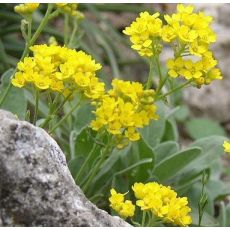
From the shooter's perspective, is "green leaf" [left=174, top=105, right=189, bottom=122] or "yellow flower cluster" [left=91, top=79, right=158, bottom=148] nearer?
"yellow flower cluster" [left=91, top=79, right=158, bottom=148]

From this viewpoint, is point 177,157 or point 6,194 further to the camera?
point 177,157

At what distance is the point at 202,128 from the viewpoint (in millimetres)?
3748

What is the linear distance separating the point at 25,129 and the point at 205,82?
53 cm

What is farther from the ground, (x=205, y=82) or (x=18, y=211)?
(x=205, y=82)

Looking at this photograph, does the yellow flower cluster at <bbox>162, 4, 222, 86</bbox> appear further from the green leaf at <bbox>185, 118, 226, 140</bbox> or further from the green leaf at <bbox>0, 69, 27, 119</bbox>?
the green leaf at <bbox>185, 118, 226, 140</bbox>

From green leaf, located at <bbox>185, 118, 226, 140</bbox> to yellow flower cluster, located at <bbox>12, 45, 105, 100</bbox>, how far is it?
2105 millimetres

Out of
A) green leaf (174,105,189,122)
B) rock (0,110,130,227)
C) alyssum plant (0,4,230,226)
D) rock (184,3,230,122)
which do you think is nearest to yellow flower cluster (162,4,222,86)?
alyssum plant (0,4,230,226)

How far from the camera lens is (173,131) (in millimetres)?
2584

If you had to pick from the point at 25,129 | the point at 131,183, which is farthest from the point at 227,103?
the point at 25,129

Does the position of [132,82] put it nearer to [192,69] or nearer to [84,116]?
[192,69]

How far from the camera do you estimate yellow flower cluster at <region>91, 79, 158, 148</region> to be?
163 cm

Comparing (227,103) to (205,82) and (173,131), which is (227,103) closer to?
(173,131)

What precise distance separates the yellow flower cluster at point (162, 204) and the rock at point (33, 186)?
0.47 feet

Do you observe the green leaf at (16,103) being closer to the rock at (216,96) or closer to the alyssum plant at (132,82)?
the alyssum plant at (132,82)
